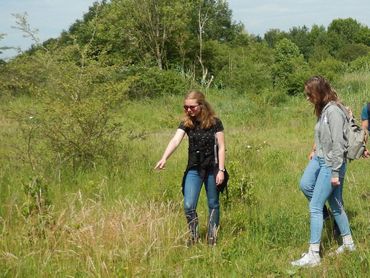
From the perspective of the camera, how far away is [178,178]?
8023mm

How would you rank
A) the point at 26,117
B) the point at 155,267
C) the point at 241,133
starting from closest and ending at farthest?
the point at 155,267
the point at 26,117
the point at 241,133

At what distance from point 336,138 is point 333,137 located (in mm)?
30

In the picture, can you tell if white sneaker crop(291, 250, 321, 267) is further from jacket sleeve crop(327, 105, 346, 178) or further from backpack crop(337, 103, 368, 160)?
backpack crop(337, 103, 368, 160)

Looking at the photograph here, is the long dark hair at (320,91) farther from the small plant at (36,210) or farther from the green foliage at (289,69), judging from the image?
the green foliage at (289,69)

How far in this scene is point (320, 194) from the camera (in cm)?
472

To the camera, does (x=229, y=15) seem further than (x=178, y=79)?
Yes

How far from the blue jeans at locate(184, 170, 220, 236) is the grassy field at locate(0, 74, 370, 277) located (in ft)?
0.52

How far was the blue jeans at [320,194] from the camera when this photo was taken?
15.4 ft

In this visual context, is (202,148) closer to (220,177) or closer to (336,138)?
(220,177)

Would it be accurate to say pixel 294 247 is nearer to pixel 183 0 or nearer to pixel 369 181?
pixel 369 181

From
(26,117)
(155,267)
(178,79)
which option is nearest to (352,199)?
(155,267)

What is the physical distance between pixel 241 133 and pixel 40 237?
8855 mm

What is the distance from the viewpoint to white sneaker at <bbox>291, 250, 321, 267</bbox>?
14.9 ft

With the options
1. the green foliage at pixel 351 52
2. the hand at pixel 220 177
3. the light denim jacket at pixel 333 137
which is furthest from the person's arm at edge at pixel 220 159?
the green foliage at pixel 351 52
